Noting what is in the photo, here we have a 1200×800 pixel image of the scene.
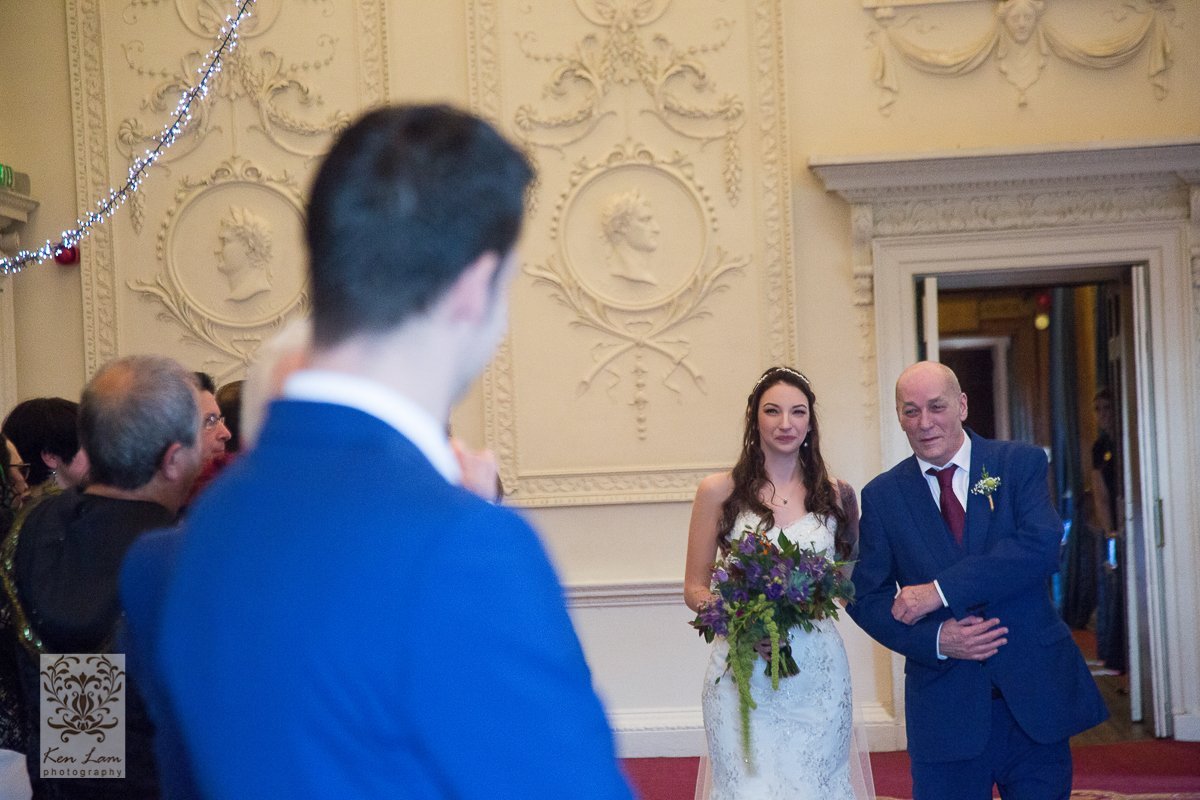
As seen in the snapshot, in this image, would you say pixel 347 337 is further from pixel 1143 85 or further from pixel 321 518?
pixel 1143 85

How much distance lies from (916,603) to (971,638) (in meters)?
0.20

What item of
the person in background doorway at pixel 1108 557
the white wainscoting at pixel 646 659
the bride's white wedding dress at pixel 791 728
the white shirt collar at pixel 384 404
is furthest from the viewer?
the person in background doorway at pixel 1108 557

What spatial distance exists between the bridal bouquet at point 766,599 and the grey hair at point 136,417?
2182 millimetres

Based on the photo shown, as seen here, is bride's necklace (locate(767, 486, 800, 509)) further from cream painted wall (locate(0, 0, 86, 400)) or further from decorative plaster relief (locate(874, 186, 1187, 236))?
cream painted wall (locate(0, 0, 86, 400))

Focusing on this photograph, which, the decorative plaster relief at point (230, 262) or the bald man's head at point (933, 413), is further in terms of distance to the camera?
the decorative plaster relief at point (230, 262)

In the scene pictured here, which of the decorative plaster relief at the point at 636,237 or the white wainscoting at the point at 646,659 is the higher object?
the decorative plaster relief at the point at 636,237

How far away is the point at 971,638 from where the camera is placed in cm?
410

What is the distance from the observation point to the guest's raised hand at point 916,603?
13.5ft

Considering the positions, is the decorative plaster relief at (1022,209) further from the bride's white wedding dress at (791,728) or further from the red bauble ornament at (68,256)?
the red bauble ornament at (68,256)

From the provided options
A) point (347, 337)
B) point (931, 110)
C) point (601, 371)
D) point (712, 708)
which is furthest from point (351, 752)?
point (931, 110)

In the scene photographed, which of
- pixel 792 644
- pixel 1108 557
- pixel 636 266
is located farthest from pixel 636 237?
pixel 1108 557

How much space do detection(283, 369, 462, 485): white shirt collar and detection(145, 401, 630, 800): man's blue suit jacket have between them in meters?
→ 0.01

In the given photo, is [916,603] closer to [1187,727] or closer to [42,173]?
[1187,727]

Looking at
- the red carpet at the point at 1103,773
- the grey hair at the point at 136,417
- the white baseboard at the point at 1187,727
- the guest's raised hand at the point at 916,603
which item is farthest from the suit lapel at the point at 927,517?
the white baseboard at the point at 1187,727
